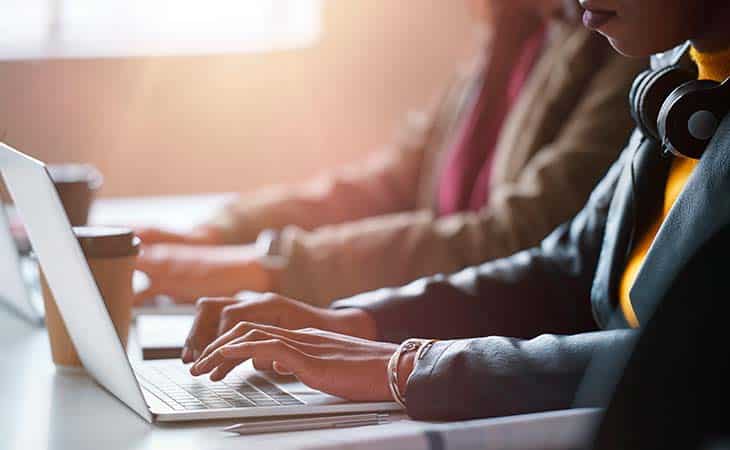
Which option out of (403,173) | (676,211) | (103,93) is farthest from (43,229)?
(103,93)

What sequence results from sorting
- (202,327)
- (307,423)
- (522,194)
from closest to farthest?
(307,423) → (202,327) → (522,194)

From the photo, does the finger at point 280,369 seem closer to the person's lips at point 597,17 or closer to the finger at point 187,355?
the finger at point 187,355

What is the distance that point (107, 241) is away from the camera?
1005mm

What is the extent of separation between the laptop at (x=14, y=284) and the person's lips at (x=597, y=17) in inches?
23.6

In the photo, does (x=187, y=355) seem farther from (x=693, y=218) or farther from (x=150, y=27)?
(x=150, y=27)

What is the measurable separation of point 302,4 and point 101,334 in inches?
107

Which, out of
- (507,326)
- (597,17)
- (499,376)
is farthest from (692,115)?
(507,326)

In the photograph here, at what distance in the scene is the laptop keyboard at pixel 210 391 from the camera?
0.82 metres

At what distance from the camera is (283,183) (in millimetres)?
3324

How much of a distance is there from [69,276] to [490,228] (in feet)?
3.02

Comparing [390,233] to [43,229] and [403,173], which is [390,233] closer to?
[403,173]

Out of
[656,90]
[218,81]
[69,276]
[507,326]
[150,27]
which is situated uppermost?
[150,27]

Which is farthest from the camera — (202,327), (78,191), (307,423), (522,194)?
(522,194)

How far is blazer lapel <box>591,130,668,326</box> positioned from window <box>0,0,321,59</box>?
2273 millimetres
